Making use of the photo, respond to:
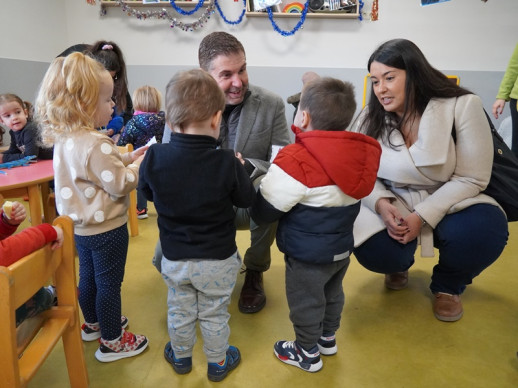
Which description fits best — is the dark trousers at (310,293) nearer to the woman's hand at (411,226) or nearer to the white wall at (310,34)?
the woman's hand at (411,226)

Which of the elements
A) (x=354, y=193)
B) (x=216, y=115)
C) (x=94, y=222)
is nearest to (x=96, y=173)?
(x=94, y=222)

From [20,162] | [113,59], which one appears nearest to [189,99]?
[20,162]

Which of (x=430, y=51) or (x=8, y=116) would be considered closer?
(x=8, y=116)

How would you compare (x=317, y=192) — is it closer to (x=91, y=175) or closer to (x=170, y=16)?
(x=91, y=175)

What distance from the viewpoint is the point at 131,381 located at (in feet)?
4.19

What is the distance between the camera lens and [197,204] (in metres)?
1.10

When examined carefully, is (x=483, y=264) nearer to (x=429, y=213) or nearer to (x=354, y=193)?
(x=429, y=213)

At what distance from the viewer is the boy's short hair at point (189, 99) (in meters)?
1.07

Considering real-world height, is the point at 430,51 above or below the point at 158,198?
above

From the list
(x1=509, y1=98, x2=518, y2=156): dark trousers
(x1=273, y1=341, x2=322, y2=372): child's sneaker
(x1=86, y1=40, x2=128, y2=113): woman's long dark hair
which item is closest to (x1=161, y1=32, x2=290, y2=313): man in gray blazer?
(x1=273, y1=341, x2=322, y2=372): child's sneaker

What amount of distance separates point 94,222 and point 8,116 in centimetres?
140

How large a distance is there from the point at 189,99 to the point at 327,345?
97 cm

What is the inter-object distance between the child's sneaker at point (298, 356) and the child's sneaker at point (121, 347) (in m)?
0.49

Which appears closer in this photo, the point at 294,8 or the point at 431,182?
the point at 431,182
